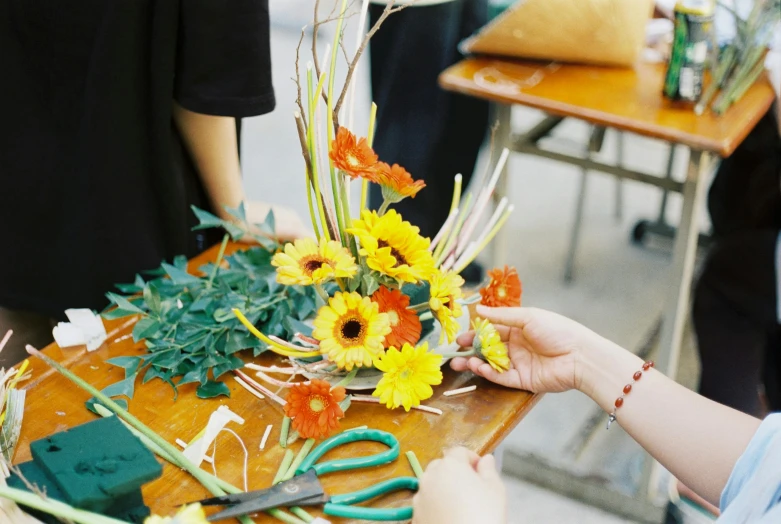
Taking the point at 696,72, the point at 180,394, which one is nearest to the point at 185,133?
the point at 180,394

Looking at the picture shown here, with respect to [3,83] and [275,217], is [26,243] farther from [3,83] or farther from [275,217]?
[275,217]

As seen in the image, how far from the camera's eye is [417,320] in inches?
34.1

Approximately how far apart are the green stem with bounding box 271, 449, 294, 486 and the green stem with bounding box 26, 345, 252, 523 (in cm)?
5

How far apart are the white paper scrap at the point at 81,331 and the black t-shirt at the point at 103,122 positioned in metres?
0.19

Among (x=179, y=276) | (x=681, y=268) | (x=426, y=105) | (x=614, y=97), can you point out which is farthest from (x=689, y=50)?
(x=179, y=276)

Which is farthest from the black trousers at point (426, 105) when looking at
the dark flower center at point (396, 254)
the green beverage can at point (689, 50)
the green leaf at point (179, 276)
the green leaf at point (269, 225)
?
the dark flower center at point (396, 254)

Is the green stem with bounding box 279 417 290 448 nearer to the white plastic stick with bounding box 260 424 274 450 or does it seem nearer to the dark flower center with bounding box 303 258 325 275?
the white plastic stick with bounding box 260 424 274 450

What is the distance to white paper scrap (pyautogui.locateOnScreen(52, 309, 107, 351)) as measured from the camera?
94cm

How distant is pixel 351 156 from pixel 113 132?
0.42 m

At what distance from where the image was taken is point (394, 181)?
826mm

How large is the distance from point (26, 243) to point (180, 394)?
1.46 ft

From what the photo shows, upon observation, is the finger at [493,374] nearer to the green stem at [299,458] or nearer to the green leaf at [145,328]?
the green stem at [299,458]

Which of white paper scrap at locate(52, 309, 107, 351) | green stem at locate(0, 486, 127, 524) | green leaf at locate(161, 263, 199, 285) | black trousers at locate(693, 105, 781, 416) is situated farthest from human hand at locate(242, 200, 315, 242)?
black trousers at locate(693, 105, 781, 416)

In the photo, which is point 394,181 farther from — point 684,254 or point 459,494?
point 684,254
